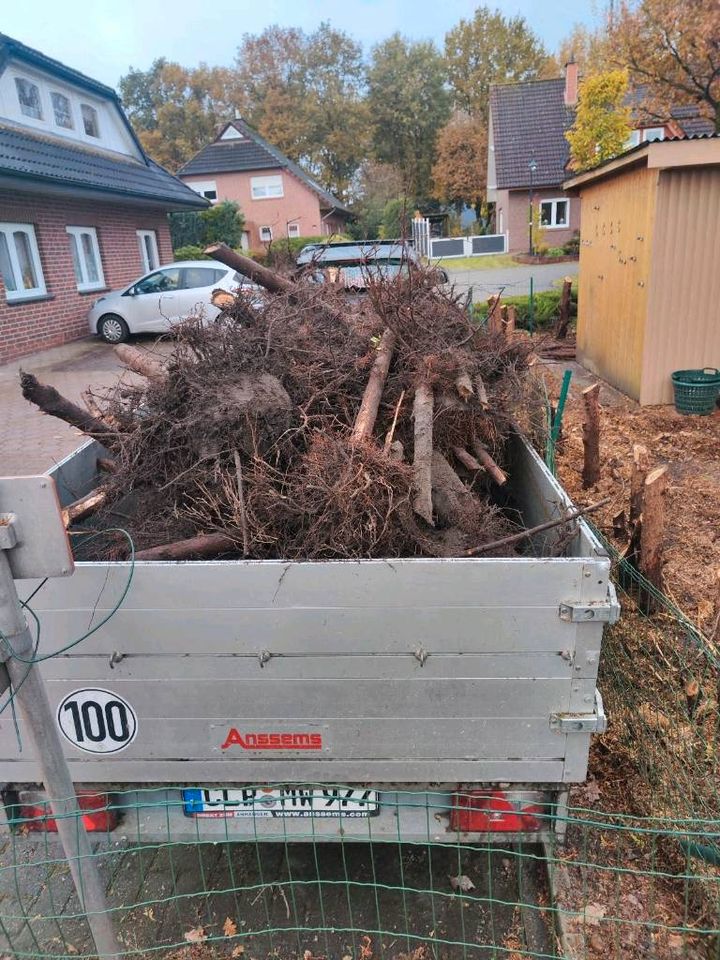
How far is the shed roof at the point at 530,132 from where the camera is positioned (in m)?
34.0

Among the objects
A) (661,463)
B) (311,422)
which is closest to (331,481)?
(311,422)

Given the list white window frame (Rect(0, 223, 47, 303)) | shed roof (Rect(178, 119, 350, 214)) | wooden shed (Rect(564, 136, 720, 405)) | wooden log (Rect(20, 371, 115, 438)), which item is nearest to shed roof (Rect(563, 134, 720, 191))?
wooden shed (Rect(564, 136, 720, 405))

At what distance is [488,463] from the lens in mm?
3543

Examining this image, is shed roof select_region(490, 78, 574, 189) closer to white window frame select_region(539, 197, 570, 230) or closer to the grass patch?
white window frame select_region(539, 197, 570, 230)

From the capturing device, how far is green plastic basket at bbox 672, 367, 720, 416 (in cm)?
921

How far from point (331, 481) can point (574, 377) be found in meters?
10.6

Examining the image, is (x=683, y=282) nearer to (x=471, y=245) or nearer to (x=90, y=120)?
(x=90, y=120)

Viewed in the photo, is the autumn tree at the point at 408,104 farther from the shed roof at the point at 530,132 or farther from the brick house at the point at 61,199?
the brick house at the point at 61,199

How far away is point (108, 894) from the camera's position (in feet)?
9.86

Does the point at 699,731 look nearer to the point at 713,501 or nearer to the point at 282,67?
the point at 713,501

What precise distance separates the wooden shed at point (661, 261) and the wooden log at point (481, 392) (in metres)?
6.74

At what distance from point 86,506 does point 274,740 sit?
1.45 metres

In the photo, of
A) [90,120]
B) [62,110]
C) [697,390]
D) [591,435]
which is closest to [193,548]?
[591,435]

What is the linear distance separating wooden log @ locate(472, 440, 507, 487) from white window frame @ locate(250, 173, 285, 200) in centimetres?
3802
